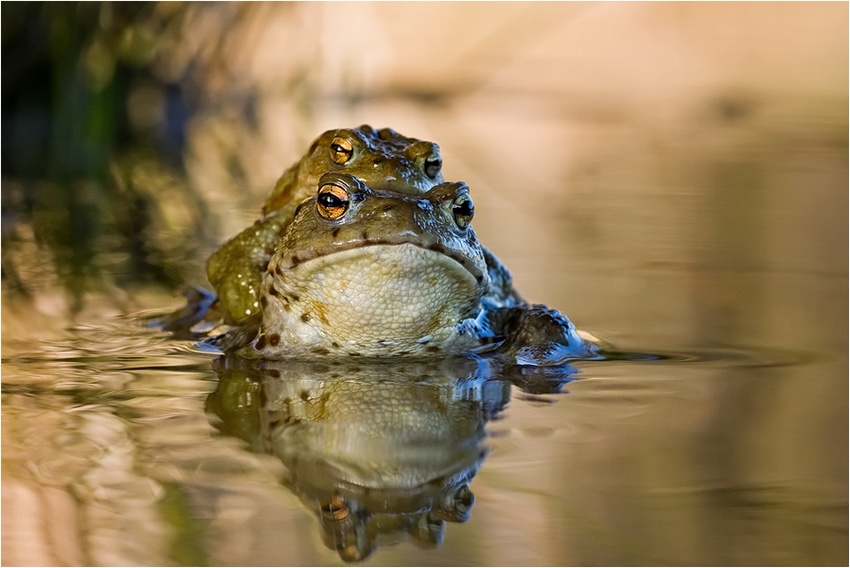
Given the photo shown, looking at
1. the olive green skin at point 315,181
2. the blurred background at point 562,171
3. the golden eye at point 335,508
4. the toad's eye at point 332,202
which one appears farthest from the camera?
the olive green skin at point 315,181

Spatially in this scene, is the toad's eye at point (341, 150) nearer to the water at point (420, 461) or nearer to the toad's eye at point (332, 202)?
the toad's eye at point (332, 202)

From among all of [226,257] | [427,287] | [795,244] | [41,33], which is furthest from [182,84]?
[427,287]

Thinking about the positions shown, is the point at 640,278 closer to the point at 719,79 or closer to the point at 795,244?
the point at 795,244

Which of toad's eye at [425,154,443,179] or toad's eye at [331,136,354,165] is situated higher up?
toad's eye at [331,136,354,165]

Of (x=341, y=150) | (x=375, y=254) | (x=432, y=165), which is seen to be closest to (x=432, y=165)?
(x=432, y=165)

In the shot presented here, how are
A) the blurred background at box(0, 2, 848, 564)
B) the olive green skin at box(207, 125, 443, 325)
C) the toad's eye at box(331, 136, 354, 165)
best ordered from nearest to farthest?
1. the blurred background at box(0, 2, 848, 564)
2. the olive green skin at box(207, 125, 443, 325)
3. the toad's eye at box(331, 136, 354, 165)

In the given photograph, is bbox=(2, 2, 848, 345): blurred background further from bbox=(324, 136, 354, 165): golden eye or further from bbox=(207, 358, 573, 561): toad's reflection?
bbox=(324, 136, 354, 165): golden eye

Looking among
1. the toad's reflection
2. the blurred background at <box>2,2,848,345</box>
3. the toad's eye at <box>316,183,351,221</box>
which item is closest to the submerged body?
the toad's eye at <box>316,183,351,221</box>

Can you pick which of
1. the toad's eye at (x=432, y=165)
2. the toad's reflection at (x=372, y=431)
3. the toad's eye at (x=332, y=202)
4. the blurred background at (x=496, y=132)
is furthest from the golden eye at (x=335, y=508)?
the blurred background at (x=496, y=132)

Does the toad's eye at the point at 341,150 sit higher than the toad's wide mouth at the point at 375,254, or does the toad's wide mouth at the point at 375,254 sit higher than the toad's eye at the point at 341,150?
the toad's eye at the point at 341,150
